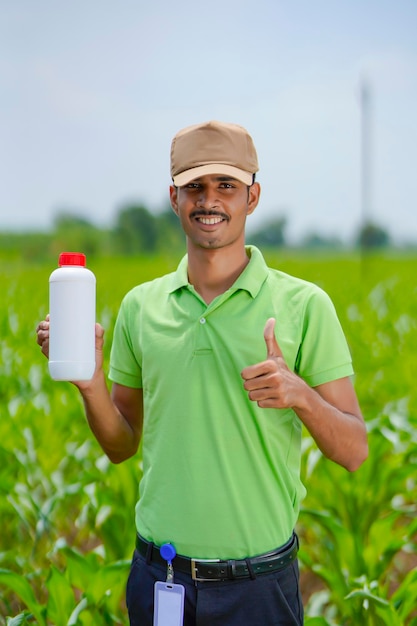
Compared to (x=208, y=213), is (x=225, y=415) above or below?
below

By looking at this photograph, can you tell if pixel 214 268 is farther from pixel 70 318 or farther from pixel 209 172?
pixel 70 318

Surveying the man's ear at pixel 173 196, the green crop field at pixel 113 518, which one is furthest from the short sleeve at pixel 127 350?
the green crop field at pixel 113 518

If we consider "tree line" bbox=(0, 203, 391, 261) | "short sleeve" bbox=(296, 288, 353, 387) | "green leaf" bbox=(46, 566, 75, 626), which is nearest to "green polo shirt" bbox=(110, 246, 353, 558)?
"short sleeve" bbox=(296, 288, 353, 387)

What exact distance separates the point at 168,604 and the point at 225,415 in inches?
14.5

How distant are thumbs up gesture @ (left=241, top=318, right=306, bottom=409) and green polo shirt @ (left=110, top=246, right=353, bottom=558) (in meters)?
0.16

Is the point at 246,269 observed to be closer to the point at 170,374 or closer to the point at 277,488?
the point at 170,374

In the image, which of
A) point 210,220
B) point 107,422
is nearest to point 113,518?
point 107,422

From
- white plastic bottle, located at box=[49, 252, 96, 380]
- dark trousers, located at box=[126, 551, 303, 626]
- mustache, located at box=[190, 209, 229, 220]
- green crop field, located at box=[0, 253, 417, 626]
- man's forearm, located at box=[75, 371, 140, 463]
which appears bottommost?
green crop field, located at box=[0, 253, 417, 626]

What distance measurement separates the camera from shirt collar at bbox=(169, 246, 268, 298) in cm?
166

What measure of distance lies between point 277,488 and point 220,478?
124 millimetres

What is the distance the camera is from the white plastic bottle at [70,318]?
5.15 ft

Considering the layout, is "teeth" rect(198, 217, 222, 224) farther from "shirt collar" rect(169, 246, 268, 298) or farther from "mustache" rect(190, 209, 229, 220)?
"shirt collar" rect(169, 246, 268, 298)

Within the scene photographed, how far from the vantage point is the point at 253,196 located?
175 centimetres

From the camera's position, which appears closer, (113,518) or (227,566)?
(227,566)
